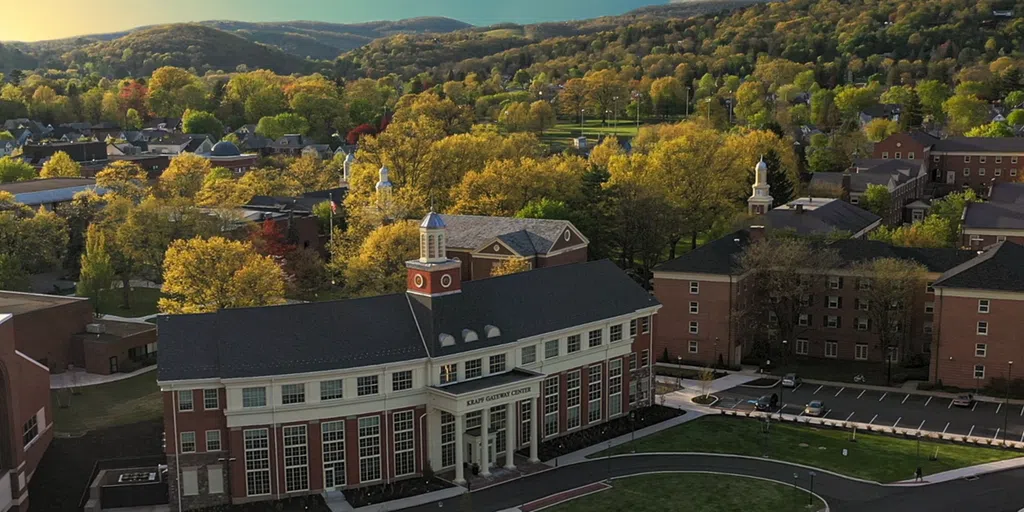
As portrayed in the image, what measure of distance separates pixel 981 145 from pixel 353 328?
124 m

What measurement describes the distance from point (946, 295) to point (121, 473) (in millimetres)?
53898

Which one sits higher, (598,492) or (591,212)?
(591,212)

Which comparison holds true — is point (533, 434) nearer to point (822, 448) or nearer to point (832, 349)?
point (822, 448)

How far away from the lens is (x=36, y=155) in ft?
542

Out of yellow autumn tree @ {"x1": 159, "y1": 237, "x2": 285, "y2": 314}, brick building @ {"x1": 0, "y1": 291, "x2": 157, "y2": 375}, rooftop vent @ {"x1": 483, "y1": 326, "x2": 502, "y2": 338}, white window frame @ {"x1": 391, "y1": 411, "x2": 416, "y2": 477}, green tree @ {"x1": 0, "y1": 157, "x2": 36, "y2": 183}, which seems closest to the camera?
white window frame @ {"x1": 391, "y1": 411, "x2": 416, "y2": 477}

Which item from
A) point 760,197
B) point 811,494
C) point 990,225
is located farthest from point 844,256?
point 811,494

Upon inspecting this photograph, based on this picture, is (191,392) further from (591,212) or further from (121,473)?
(591,212)

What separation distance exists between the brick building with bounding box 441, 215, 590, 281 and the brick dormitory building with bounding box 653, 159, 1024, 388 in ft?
28.2

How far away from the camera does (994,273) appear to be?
72.9 meters

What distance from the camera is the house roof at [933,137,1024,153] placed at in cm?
15038

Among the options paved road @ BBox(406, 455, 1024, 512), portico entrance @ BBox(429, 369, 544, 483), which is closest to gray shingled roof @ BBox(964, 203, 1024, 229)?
paved road @ BBox(406, 455, 1024, 512)

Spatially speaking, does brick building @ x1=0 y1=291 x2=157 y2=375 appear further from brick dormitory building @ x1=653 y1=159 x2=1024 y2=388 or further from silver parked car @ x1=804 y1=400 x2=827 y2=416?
silver parked car @ x1=804 y1=400 x2=827 y2=416

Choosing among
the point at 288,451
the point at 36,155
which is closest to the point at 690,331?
the point at 288,451

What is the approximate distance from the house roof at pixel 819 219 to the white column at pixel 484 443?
47837 millimetres
